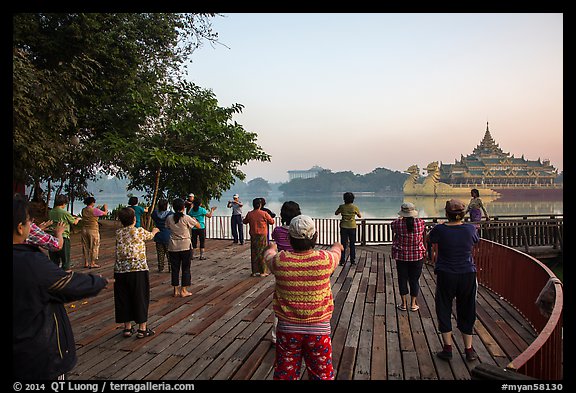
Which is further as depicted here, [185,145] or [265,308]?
[185,145]

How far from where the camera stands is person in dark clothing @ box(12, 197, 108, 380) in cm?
200

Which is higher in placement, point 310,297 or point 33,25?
point 33,25

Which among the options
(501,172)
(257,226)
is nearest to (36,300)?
(257,226)

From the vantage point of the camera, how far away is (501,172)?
202 feet

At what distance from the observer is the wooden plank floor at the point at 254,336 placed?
11.9ft

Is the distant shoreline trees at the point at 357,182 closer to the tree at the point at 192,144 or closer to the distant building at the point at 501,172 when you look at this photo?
the distant building at the point at 501,172

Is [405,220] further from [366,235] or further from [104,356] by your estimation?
[366,235]

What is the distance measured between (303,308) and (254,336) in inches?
98.2

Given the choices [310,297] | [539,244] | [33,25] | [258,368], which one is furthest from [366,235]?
[33,25]

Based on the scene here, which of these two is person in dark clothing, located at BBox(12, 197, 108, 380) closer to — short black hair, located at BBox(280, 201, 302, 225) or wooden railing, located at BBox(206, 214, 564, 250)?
short black hair, located at BBox(280, 201, 302, 225)

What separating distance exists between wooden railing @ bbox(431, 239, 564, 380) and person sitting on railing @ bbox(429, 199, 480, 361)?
0.71m

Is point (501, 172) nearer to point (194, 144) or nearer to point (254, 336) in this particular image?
point (194, 144)

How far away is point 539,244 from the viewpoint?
1298 cm

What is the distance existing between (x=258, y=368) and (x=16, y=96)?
8.86 m
